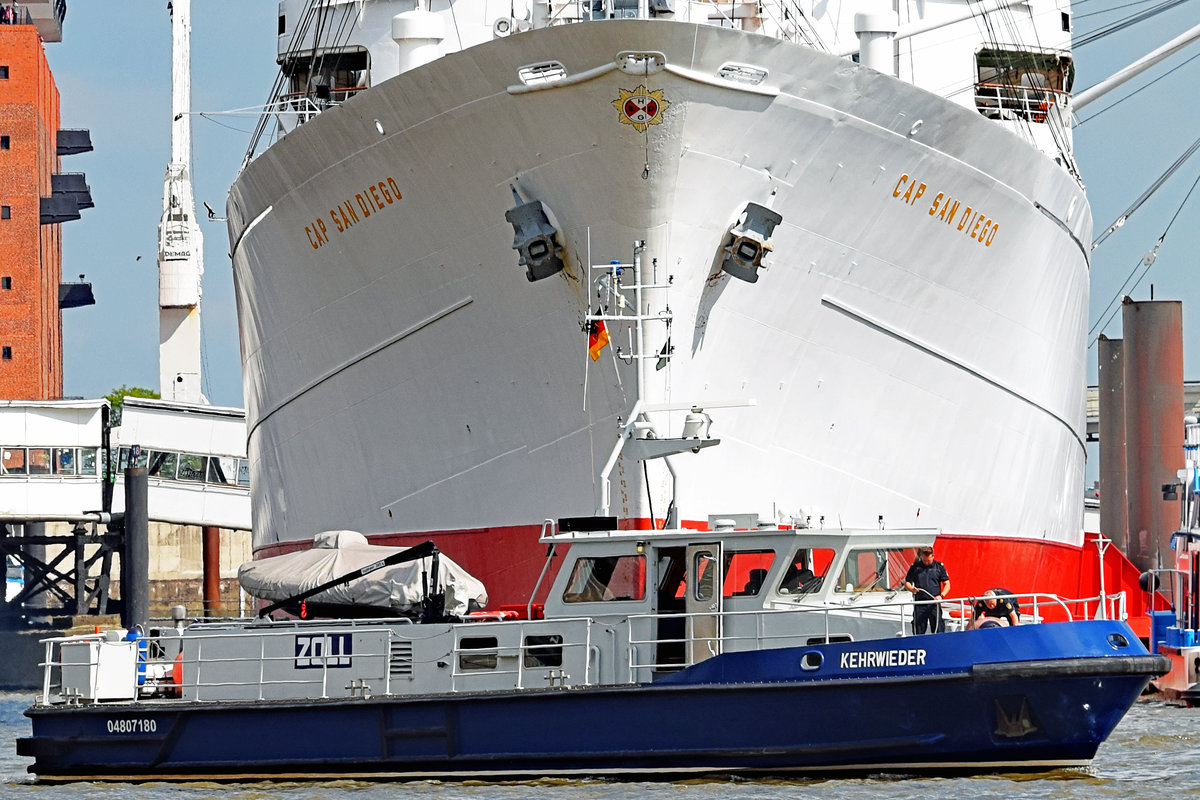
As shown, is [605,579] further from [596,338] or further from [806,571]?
[596,338]

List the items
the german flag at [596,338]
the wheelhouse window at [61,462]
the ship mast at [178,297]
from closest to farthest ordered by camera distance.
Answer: the german flag at [596,338], the wheelhouse window at [61,462], the ship mast at [178,297]

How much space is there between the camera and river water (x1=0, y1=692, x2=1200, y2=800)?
1483 cm

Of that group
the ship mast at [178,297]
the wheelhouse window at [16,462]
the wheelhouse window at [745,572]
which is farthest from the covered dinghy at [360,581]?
the ship mast at [178,297]

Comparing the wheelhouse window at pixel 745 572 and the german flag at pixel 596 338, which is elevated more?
the german flag at pixel 596 338

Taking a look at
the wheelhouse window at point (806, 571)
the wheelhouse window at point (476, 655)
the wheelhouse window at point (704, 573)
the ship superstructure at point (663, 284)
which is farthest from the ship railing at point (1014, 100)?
the wheelhouse window at point (476, 655)

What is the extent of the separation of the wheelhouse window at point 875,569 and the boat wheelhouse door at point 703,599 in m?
1.05

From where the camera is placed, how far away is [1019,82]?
1054 inches

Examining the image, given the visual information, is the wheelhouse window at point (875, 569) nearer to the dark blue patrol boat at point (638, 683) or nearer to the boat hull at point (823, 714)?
the dark blue patrol boat at point (638, 683)

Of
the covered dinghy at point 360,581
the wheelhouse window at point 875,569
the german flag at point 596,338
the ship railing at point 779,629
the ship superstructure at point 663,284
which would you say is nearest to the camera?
the ship railing at point 779,629

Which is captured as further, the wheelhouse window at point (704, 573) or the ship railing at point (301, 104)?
the ship railing at point (301, 104)

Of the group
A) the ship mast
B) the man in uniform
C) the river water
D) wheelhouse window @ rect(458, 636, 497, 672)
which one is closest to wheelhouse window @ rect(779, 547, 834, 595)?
the man in uniform

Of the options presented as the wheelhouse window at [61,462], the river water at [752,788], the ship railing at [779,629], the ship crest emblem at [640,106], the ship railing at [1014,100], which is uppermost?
the ship railing at [1014,100]

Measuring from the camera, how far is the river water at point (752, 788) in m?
14.8

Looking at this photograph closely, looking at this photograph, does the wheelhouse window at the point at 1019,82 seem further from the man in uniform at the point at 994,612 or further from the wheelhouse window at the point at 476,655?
the wheelhouse window at the point at 476,655
